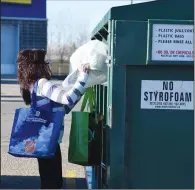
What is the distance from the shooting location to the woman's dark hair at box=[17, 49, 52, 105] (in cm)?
399

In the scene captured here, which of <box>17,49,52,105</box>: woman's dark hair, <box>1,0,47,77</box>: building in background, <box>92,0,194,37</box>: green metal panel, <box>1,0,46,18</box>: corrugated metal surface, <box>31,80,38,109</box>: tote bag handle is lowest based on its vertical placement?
<box>31,80,38,109</box>: tote bag handle

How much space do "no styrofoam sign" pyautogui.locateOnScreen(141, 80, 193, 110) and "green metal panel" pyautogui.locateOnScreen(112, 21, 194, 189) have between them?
0.14 ft

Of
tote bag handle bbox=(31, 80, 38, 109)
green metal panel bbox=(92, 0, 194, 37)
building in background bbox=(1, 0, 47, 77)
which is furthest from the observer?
building in background bbox=(1, 0, 47, 77)

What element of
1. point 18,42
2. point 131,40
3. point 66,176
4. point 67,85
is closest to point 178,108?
point 131,40

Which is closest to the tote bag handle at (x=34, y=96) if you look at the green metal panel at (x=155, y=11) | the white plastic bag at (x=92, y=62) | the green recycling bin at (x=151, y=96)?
the white plastic bag at (x=92, y=62)

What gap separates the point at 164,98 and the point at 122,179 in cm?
75

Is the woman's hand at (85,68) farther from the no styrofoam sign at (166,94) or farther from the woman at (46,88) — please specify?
the no styrofoam sign at (166,94)

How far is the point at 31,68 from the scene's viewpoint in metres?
3.99

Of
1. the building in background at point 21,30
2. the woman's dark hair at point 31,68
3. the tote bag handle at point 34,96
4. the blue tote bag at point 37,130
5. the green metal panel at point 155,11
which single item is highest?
the building in background at point 21,30

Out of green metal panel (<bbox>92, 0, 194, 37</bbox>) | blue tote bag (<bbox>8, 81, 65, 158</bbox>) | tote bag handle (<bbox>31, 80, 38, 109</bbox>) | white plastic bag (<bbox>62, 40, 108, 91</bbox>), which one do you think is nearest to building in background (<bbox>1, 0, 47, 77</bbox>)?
white plastic bag (<bbox>62, 40, 108, 91</bbox>)

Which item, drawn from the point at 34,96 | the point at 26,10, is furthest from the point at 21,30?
the point at 34,96

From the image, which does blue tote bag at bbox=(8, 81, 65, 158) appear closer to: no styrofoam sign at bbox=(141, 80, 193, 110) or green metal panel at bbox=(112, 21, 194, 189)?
green metal panel at bbox=(112, 21, 194, 189)

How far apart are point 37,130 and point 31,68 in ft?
1.84

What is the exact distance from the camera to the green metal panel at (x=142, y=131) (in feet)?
Answer: 11.9
